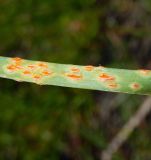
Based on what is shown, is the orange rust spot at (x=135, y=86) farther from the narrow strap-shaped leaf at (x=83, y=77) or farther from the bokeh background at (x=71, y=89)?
the bokeh background at (x=71, y=89)

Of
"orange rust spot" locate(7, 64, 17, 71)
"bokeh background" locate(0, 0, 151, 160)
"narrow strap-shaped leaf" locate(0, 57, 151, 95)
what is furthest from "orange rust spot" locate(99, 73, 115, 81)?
"bokeh background" locate(0, 0, 151, 160)

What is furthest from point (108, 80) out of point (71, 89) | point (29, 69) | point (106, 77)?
point (71, 89)

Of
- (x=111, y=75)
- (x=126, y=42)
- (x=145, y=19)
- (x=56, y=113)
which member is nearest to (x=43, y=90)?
(x=56, y=113)

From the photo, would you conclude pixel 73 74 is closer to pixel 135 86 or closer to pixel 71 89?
pixel 135 86

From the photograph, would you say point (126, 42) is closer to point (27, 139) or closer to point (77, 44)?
point (77, 44)

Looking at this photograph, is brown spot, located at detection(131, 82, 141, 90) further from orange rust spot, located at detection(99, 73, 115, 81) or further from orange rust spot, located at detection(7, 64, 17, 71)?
orange rust spot, located at detection(7, 64, 17, 71)
